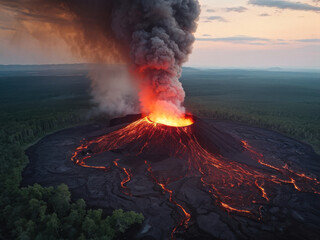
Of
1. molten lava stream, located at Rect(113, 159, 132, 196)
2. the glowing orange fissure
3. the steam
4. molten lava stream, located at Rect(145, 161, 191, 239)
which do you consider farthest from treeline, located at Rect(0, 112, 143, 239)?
the steam

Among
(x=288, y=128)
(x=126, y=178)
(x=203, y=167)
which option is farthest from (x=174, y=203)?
(x=288, y=128)

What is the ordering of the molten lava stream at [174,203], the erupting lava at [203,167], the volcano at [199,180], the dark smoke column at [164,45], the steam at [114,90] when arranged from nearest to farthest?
the molten lava stream at [174,203] → the volcano at [199,180] → the erupting lava at [203,167] → the dark smoke column at [164,45] → the steam at [114,90]

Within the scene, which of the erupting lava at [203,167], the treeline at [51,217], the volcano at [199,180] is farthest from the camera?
the erupting lava at [203,167]

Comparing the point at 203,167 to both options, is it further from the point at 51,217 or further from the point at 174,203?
the point at 51,217

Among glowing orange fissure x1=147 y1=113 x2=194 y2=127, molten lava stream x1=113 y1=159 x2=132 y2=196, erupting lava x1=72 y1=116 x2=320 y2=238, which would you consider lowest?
molten lava stream x1=113 y1=159 x2=132 y2=196

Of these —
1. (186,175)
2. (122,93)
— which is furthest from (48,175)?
(122,93)

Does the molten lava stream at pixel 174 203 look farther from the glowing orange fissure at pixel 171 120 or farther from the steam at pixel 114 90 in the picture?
the steam at pixel 114 90

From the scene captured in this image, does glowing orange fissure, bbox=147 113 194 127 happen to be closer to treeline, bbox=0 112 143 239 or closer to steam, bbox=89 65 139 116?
steam, bbox=89 65 139 116

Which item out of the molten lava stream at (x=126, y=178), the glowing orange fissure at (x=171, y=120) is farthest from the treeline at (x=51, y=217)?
the glowing orange fissure at (x=171, y=120)
